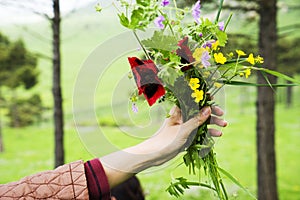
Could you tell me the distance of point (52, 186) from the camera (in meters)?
0.83

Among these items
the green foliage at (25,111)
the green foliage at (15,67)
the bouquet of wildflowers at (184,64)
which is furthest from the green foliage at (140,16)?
the green foliage at (25,111)

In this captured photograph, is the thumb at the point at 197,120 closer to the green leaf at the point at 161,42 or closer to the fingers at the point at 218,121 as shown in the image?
the fingers at the point at 218,121

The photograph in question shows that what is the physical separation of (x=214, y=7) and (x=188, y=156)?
87.8 inches

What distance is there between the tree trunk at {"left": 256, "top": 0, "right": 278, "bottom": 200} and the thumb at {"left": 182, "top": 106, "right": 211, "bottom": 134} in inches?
82.8

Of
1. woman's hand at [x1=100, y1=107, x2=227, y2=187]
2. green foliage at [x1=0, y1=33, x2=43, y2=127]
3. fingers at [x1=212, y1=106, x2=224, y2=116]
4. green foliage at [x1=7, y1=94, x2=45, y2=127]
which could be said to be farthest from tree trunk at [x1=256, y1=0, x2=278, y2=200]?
green foliage at [x1=7, y1=94, x2=45, y2=127]

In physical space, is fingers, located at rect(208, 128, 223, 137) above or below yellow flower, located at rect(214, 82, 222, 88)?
below

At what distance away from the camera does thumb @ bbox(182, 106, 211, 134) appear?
87 cm

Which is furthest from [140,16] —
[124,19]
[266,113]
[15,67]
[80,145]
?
[80,145]

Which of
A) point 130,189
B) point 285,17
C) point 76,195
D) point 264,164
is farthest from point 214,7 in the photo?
point 285,17

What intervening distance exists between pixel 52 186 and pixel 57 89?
1641 mm

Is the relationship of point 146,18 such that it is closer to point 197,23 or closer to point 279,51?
point 197,23

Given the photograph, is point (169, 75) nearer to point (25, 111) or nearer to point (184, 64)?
point (184, 64)

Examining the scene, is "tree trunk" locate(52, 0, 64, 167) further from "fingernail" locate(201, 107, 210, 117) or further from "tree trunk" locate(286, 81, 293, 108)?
"tree trunk" locate(286, 81, 293, 108)

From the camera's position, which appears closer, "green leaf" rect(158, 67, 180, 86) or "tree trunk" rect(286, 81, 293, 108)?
"green leaf" rect(158, 67, 180, 86)
